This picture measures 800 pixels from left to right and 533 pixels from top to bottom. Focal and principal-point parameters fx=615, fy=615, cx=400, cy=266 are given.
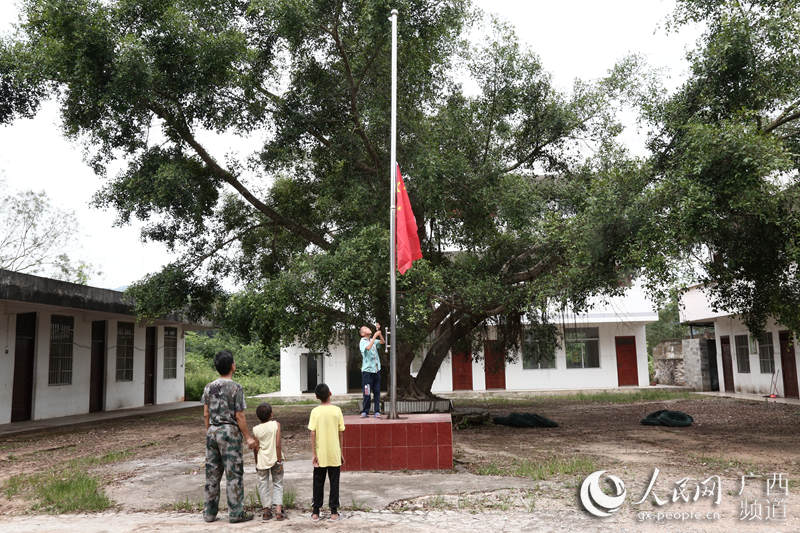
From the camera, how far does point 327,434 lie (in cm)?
578

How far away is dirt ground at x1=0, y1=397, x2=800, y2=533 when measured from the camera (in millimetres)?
5588

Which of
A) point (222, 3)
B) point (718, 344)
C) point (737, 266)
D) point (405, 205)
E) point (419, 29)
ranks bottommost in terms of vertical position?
point (718, 344)


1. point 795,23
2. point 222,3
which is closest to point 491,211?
point 795,23

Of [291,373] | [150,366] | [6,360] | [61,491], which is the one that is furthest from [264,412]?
[291,373]

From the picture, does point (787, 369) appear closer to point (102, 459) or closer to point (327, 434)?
point (327, 434)

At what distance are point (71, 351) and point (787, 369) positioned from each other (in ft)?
69.0

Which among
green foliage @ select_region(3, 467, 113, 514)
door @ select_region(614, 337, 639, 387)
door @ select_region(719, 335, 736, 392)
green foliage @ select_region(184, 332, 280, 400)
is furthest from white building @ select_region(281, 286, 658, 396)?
green foliage @ select_region(3, 467, 113, 514)

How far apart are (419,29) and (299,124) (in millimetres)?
3239

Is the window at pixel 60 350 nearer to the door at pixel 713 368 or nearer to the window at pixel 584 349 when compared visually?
the window at pixel 584 349

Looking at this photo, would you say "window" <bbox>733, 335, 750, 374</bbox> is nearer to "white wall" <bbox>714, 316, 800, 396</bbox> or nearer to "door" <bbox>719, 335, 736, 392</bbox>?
"white wall" <bbox>714, 316, 800, 396</bbox>

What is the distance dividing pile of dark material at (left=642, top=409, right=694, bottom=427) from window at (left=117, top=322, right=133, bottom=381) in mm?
15489

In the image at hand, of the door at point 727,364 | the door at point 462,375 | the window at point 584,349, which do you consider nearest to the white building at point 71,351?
the door at point 462,375

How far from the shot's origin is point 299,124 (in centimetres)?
1321

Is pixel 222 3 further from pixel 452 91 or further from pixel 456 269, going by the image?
pixel 456 269
